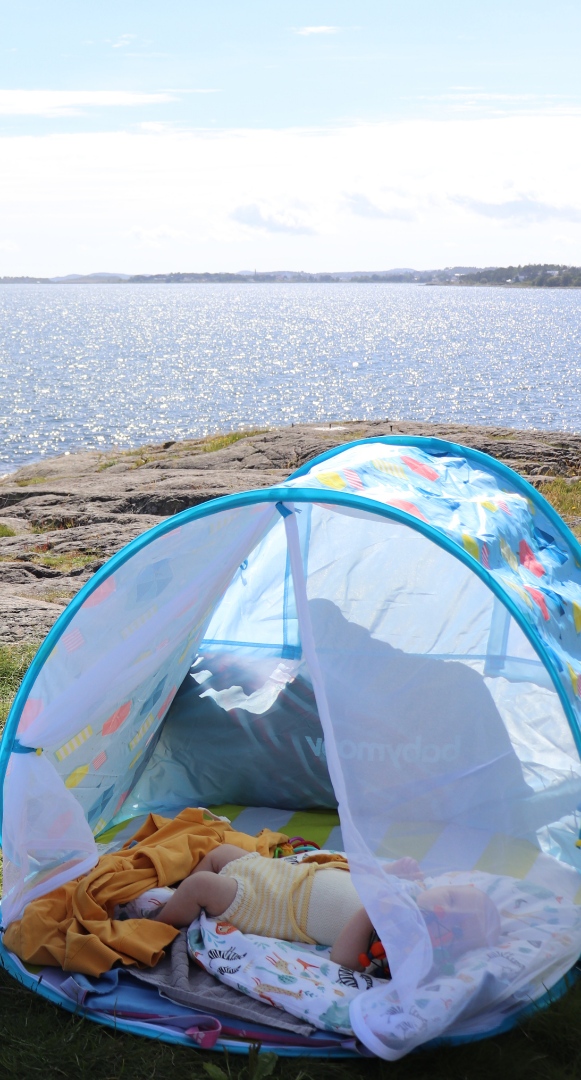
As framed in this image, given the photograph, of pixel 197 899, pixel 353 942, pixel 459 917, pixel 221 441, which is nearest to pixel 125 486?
pixel 221 441

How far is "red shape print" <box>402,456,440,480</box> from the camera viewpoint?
411cm

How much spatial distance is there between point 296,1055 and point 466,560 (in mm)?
1637

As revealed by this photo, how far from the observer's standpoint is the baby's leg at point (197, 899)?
3.44 m

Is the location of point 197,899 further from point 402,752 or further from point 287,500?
point 287,500

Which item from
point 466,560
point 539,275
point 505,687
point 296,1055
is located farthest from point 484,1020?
point 539,275

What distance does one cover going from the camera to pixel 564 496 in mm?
10898

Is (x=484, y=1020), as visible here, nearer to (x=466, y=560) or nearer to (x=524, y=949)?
(x=524, y=949)

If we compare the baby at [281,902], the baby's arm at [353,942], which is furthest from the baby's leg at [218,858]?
the baby's arm at [353,942]

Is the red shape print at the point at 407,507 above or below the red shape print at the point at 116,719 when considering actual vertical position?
above

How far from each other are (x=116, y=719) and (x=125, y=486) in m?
9.71

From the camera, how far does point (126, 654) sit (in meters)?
3.82

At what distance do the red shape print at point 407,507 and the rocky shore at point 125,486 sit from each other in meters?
3.82

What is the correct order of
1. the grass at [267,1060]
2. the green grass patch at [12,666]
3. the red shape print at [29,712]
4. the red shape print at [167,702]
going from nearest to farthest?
the grass at [267,1060] < the red shape print at [29,712] < the red shape print at [167,702] < the green grass patch at [12,666]

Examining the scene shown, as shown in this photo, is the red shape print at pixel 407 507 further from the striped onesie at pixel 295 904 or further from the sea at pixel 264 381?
the sea at pixel 264 381
